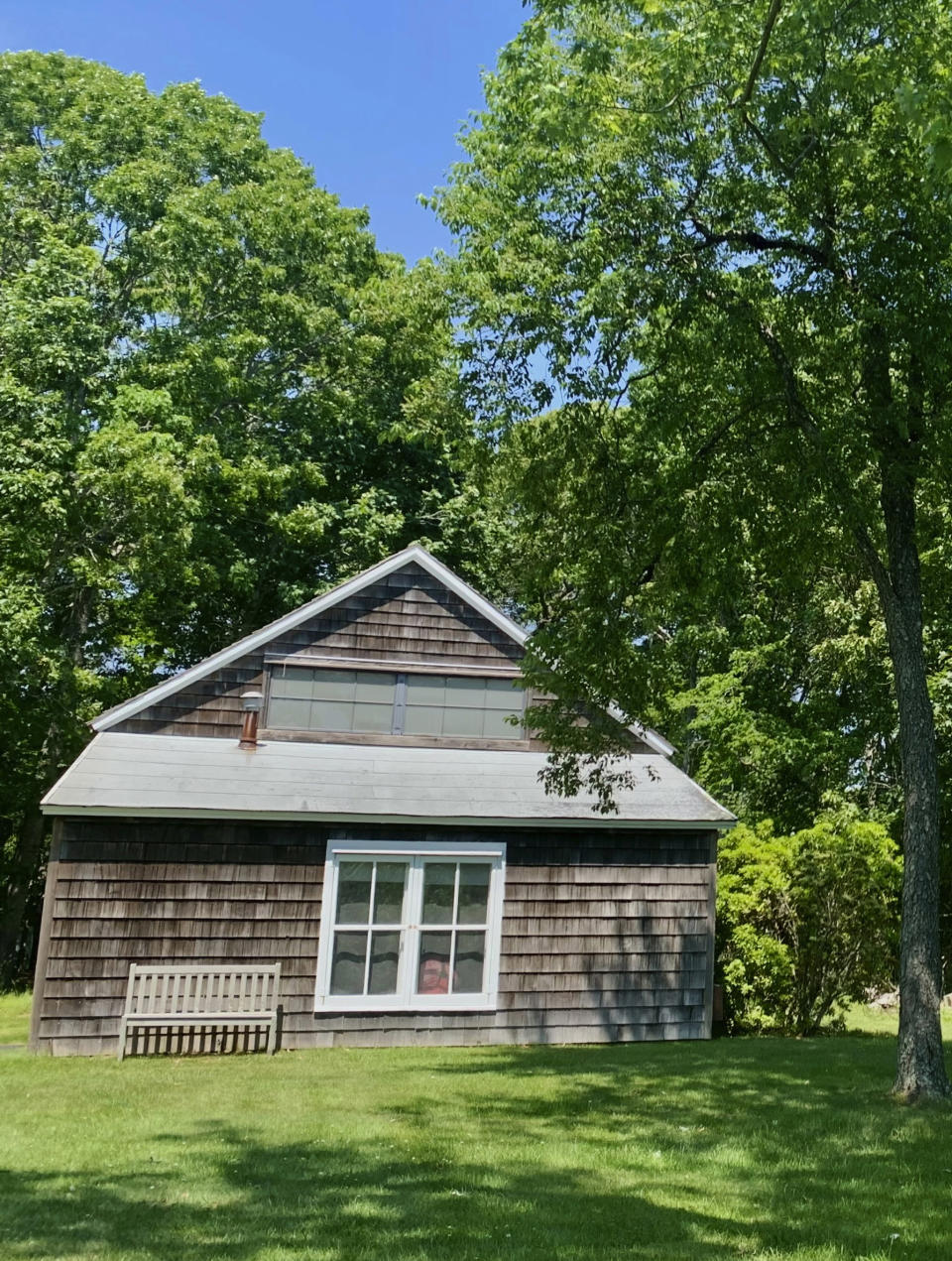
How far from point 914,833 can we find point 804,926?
6.35 m

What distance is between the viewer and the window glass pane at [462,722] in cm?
1605

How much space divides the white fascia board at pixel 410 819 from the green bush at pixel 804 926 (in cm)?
112

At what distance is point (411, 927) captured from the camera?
45.0 feet

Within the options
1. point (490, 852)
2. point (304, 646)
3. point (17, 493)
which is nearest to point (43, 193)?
point (17, 493)

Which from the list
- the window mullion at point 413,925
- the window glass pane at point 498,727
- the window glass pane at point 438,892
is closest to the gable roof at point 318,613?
the window glass pane at point 498,727

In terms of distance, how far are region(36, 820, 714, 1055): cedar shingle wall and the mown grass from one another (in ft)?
5.57

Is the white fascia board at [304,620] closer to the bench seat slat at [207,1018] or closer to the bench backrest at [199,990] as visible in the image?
the bench backrest at [199,990]

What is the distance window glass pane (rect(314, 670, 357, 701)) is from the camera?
15.6 meters

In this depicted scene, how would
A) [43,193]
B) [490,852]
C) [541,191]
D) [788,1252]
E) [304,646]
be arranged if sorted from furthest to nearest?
[43,193] → [304,646] → [490,852] → [541,191] → [788,1252]

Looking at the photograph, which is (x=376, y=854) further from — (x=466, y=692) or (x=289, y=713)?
(x=466, y=692)

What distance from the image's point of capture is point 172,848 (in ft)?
42.8

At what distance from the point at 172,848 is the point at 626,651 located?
6013 millimetres

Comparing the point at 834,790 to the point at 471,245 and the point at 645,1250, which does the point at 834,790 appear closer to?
the point at 471,245

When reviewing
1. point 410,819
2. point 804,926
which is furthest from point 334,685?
point 804,926
